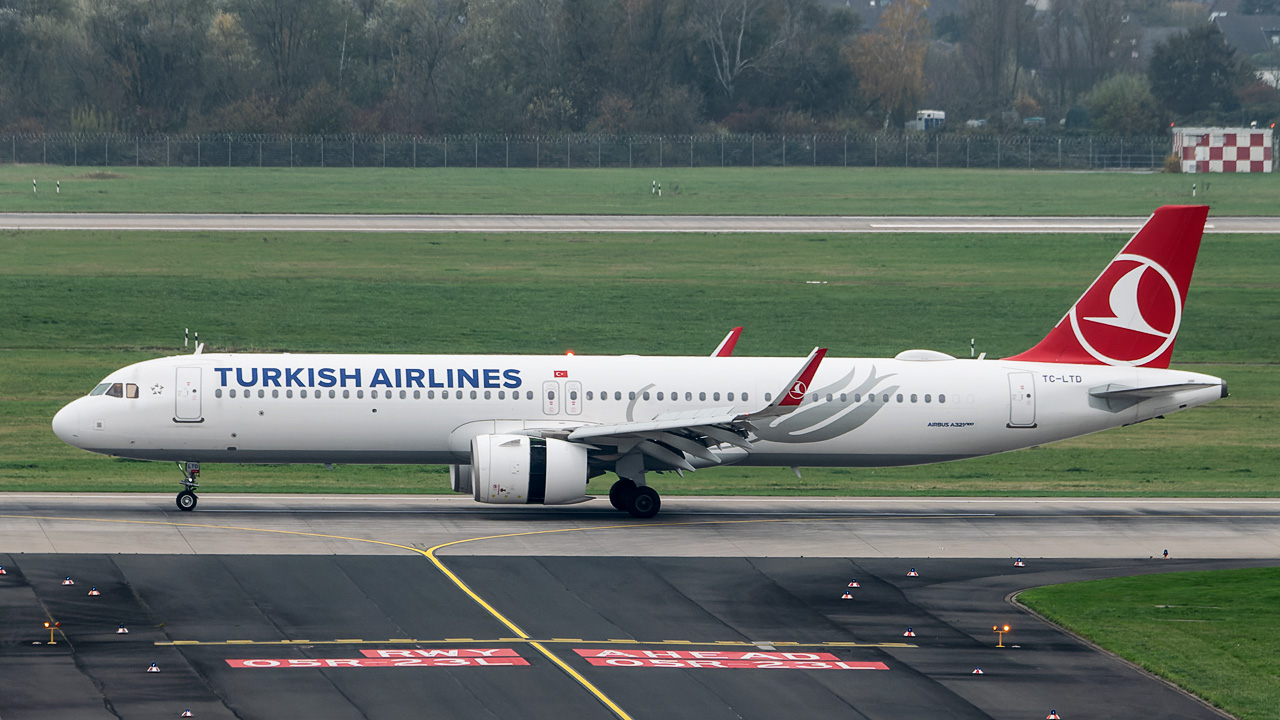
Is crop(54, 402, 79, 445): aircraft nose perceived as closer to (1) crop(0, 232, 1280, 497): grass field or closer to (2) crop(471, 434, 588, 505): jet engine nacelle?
(1) crop(0, 232, 1280, 497): grass field

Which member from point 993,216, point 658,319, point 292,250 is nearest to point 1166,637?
point 658,319

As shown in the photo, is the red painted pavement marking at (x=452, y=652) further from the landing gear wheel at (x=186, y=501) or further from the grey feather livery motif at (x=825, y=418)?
the grey feather livery motif at (x=825, y=418)

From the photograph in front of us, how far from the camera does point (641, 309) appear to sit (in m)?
72.2

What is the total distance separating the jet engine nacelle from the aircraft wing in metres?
0.89

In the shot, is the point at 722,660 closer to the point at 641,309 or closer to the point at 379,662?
the point at 379,662

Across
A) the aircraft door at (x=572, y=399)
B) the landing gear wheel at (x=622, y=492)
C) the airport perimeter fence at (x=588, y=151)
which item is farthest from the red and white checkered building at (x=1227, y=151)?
the aircraft door at (x=572, y=399)

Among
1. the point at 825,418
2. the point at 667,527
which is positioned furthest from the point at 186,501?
the point at 825,418

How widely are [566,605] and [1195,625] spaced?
37.5ft

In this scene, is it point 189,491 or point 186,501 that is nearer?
point 186,501

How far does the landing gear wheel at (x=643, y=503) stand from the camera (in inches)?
1545

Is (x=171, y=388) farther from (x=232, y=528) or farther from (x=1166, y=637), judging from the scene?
(x=1166, y=637)

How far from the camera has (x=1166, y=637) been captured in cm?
2842

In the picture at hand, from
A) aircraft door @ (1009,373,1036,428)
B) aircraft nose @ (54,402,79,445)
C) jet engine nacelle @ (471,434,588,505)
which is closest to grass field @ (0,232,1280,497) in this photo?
aircraft door @ (1009,373,1036,428)

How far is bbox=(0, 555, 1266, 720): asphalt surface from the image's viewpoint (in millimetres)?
23844
